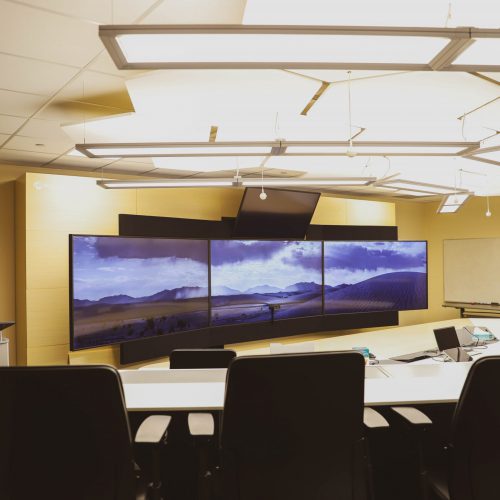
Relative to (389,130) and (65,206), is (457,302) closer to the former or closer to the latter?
(389,130)

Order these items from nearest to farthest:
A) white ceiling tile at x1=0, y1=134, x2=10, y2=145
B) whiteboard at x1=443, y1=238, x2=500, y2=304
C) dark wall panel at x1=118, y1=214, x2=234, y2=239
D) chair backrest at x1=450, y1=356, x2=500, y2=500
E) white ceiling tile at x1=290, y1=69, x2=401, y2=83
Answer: chair backrest at x1=450, y1=356, x2=500, y2=500 → white ceiling tile at x1=290, y1=69, x2=401, y2=83 → white ceiling tile at x1=0, y1=134, x2=10, y2=145 → dark wall panel at x1=118, y1=214, x2=234, y2=239 → whiteboard at x1=443, y1=238, x2=500, y2=304

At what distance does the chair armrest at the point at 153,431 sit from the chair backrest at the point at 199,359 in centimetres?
104

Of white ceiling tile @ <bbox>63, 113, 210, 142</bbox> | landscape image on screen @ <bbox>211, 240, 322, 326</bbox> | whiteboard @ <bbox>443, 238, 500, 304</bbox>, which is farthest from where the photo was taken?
whiteboard @ <bbox>443, 238, 500, 304</bbox>

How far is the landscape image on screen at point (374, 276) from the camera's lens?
7.53 m

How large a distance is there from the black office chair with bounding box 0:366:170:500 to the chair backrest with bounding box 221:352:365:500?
36 cm

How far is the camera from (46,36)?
8.16ft

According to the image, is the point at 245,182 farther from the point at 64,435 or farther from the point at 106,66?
the point at 64,435

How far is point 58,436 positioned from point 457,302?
9.31 metres

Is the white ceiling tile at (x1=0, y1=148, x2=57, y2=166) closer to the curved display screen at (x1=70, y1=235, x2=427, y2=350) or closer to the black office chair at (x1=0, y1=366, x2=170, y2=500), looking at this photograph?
the curved display screen at (x1=70, y1=235, x2=427, y2=350)

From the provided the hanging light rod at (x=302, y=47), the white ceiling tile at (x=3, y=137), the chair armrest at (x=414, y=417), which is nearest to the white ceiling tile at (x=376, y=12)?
the hanging light rod at (x=302, y=47)

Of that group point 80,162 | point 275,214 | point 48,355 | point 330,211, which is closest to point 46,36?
point 80,162

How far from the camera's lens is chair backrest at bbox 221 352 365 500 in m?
1.46

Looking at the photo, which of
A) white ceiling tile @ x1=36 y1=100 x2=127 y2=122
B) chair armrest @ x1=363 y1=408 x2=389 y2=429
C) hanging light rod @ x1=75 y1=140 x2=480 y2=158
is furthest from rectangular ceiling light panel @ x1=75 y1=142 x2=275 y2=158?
chair armrest @ x1=363 y1=408 x2=389 y2=429

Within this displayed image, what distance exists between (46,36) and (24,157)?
3.17 m
